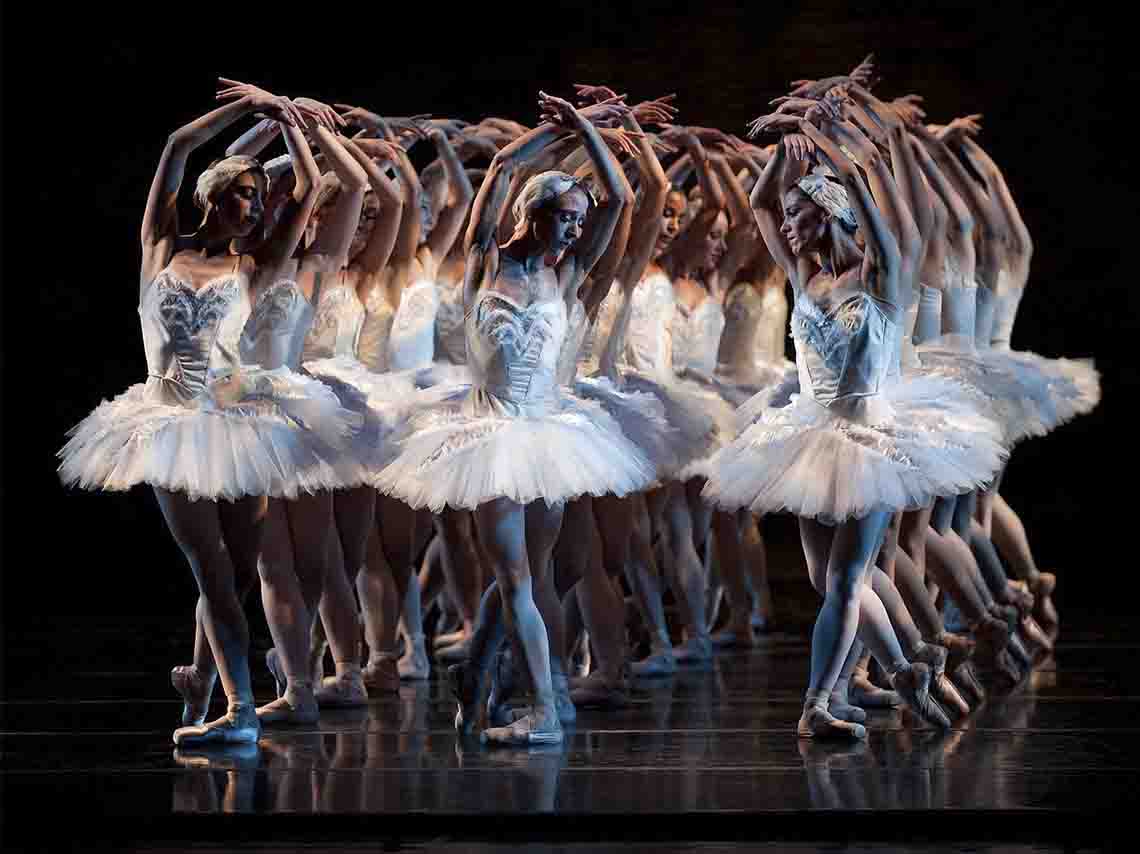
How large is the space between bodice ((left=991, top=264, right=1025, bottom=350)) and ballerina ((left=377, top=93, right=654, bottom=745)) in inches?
94.8

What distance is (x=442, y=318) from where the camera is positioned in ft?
22.1

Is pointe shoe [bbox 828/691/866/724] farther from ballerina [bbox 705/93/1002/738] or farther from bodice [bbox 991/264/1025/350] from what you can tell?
bodice [bbox 991/264/1025/350]

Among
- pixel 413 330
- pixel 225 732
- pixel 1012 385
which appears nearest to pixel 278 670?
pixel 225 732

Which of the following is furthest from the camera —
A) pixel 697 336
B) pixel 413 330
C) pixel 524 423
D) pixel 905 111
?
pixel 697 336

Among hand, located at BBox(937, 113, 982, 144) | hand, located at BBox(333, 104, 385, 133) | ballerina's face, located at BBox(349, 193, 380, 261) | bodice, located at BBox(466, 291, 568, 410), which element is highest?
hand, located at BBox(937, 113, 982, 144)

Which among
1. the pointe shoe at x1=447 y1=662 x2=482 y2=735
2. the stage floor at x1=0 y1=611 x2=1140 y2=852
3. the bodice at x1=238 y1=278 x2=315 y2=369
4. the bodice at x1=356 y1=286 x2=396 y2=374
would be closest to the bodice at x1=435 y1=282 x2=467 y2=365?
the bodice at x1=356 y1=286 x2=396 y2=374

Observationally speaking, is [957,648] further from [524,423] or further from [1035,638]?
[524,423]

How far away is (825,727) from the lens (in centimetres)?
488

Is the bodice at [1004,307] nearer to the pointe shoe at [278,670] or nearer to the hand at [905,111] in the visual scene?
the hand at [905,111]

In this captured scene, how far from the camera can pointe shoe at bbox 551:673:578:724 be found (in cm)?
537

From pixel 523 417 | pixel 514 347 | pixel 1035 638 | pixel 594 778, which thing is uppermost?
pixel 514 347

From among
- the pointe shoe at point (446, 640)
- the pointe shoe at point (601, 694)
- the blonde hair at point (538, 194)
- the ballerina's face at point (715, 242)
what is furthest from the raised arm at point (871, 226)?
the pointe shoe at point (446, 640)

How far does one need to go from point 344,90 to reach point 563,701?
4873mm

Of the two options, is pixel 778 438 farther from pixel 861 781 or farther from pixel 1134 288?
pixel 1134 288
